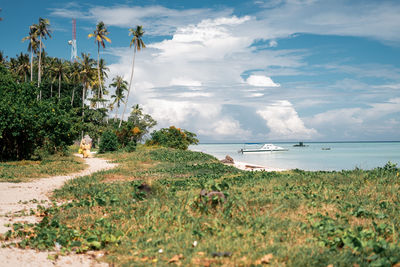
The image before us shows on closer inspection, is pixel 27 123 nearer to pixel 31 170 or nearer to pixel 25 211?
pixel 31 170

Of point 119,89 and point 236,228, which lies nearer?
point 236,228

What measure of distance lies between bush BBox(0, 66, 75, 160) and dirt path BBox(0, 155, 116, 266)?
20.4ft

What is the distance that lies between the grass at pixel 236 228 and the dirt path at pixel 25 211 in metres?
0.27

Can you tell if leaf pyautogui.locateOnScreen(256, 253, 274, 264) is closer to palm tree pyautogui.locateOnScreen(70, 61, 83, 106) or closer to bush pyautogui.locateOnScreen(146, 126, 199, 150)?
bush pyautogui.locateOnScreen(146, 126, 199, 150)

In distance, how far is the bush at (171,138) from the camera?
3869 cm

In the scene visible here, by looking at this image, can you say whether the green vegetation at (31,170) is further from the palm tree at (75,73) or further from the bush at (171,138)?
the palm tree at (75,73)

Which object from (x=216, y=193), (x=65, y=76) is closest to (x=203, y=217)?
(x=216, y=193)

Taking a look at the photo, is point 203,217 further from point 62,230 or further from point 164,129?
point 164,129

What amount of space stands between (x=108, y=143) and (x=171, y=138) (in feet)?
23.6

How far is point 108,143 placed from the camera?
37125 millimetres

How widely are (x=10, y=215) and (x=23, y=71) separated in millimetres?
54934

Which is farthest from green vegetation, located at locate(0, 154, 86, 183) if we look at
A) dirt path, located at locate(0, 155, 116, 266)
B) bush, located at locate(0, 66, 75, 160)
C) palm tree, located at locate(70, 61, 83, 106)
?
palm tree, located at locate(70, 61, 83, 106)

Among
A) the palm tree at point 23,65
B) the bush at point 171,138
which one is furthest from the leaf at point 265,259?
the palm tree at point 23,65

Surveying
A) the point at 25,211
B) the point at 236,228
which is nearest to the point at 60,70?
the point at 25,211
